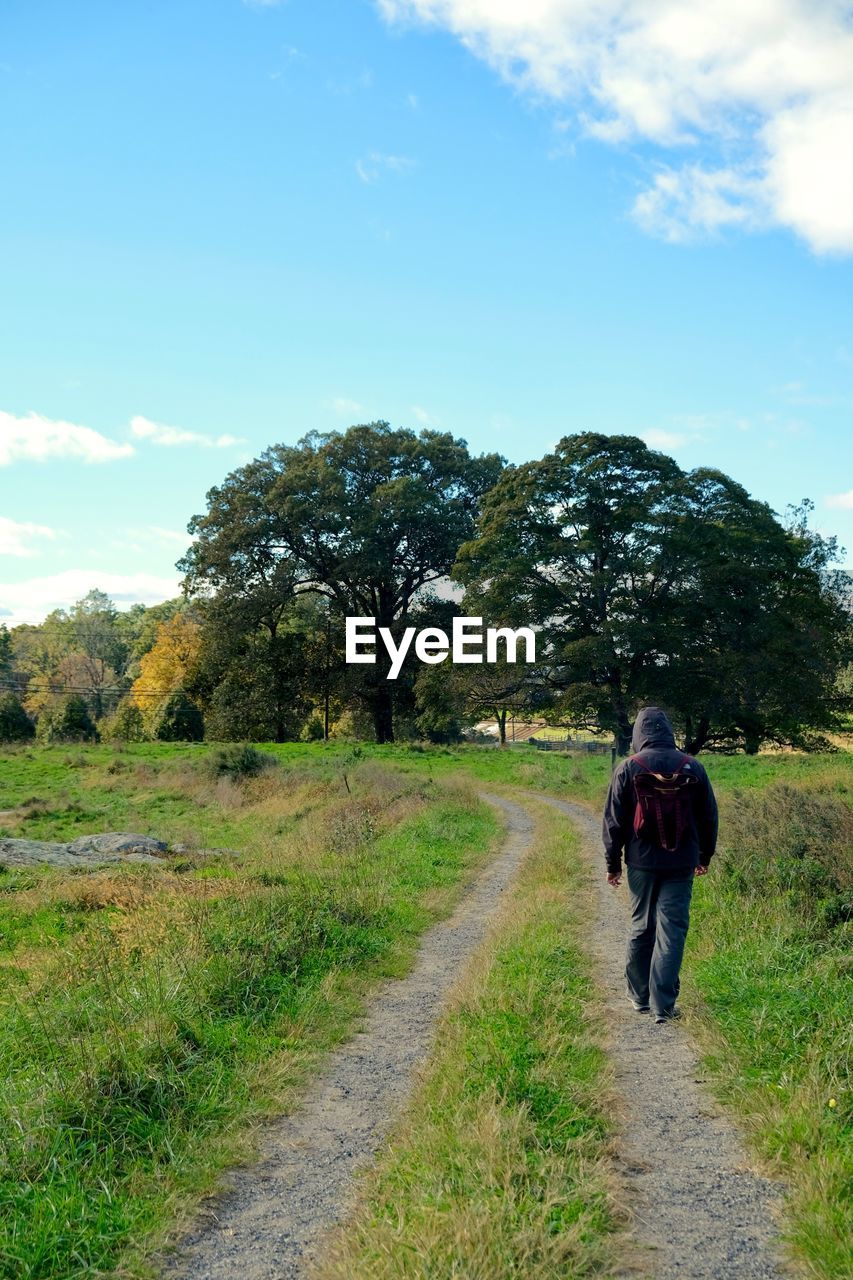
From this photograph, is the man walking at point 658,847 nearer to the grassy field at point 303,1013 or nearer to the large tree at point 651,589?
the grassy field at point 303,1013

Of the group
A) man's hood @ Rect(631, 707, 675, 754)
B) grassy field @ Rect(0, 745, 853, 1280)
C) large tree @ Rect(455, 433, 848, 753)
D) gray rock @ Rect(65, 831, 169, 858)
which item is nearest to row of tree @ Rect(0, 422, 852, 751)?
large tree @ Rect(455, 433, 848, 753)

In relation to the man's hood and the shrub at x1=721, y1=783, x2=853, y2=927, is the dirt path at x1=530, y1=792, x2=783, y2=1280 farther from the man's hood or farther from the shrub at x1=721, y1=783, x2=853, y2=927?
the shrub at x1=721, y1=783, x2=853, y2=927

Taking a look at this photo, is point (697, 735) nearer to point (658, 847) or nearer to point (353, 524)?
point (353, 524)

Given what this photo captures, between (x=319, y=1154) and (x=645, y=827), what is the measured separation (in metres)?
3.26

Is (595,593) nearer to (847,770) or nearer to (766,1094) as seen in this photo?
(847,770)

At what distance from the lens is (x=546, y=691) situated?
37750mm

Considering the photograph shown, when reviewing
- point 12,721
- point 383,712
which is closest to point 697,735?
point 383,712

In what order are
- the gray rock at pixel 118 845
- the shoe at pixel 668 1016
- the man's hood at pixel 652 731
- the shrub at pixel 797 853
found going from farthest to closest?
the gray rock at pixel 118 845 → the shrub at pixel 797 853 → the man's hood at pixel 652 731 → the shoe at pixel 668 1016

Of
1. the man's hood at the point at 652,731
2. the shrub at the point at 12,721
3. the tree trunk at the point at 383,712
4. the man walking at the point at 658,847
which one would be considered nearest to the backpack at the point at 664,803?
the man walking at the point at 658,847

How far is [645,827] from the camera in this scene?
6.88m

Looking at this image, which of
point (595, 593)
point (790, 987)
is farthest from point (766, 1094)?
point (595, 593)

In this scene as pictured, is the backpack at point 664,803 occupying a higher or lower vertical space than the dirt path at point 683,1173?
higher

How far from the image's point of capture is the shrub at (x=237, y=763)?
1217 inches

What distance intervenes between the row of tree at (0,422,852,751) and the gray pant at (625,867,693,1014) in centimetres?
2802
